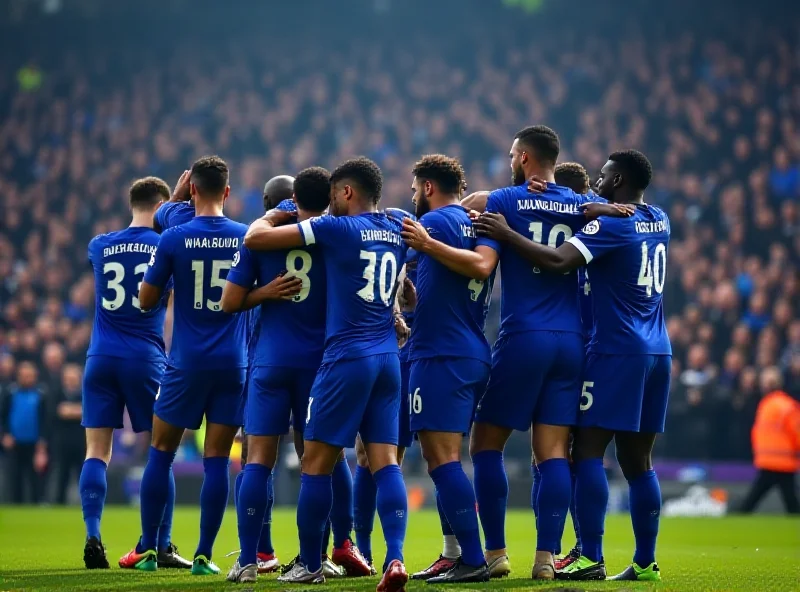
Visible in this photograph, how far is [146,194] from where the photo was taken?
913 centimetres

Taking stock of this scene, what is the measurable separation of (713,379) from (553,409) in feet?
37.9

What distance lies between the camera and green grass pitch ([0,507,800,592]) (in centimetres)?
720

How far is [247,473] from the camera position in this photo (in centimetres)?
721

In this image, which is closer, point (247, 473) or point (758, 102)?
point (247, 473)

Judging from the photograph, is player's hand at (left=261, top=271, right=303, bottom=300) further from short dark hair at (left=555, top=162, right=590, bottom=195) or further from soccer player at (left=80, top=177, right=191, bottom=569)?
short dark hair at (left=555, top=162, right=590, bottom=195)

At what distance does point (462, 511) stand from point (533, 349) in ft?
3.49

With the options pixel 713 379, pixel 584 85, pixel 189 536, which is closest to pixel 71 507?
pixel 189 536

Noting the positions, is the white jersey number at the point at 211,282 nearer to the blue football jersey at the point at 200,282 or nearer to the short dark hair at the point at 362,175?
the blue football jersey at the point at 200,282

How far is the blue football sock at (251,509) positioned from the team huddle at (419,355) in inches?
0.5

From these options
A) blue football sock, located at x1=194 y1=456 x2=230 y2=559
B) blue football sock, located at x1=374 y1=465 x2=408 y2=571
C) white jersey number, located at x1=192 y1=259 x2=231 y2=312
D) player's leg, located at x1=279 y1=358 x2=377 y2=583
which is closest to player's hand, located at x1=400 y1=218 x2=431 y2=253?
player's leg, located at x1=279 y1=358 x2=377 y2=583

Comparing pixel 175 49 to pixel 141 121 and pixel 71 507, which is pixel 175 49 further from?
pixel 71 507

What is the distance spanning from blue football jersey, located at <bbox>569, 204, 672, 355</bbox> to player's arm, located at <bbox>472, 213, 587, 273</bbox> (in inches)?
5.1

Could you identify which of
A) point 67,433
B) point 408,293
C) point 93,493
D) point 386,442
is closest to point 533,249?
point 408,293

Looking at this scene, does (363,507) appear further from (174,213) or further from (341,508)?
(174,213)
